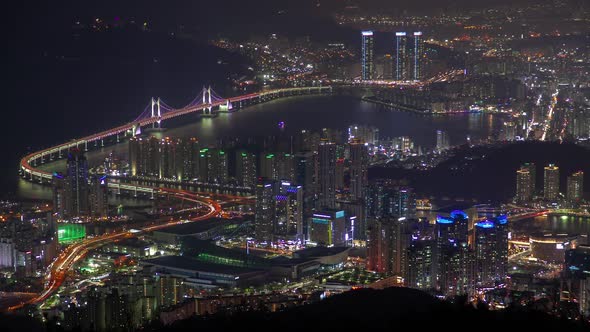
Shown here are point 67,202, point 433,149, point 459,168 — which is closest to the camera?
point 67,202

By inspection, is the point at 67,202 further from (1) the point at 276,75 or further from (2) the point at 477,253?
(1) the point at 276,75

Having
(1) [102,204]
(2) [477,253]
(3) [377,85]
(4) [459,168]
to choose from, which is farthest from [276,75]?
(2) [477,253]

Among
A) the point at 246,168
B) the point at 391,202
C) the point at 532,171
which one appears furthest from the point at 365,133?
the point at 391,202

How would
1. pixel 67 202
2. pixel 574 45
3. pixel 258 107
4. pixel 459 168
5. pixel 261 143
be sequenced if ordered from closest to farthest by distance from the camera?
pixel 67 202 < pixel 459 168 < pixel 261 143 < pixel 574 45 < pixel 258 107

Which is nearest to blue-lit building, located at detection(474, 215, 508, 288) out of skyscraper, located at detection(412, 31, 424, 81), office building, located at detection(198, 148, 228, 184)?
office building, located at detection(198, 148, 228, 184)

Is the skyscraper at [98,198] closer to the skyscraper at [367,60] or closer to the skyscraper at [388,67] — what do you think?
the skyscraper at [367,60]

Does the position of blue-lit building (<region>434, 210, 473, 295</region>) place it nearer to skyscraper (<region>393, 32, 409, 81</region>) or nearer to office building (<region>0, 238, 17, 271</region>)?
office building (<region>0, 238, 17, 271</region>)
